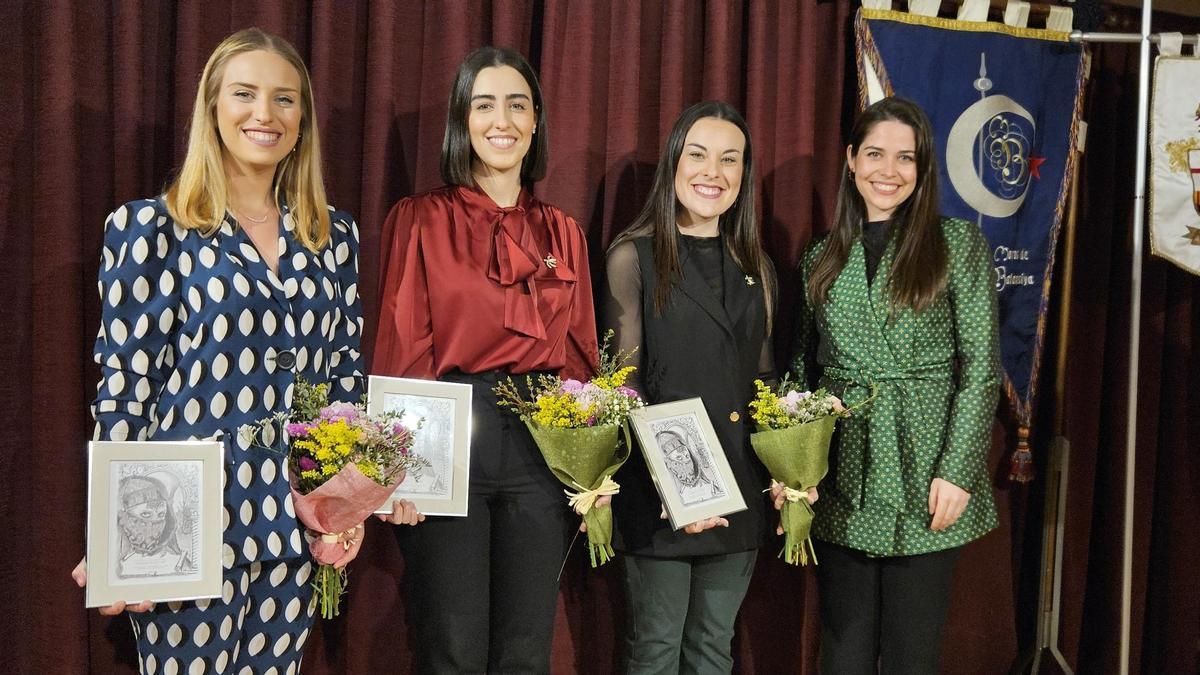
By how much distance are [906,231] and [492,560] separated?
1.48 metres

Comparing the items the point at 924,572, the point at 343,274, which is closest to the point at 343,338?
the point at 343,274

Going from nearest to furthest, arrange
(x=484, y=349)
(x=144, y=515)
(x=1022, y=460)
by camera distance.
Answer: (x=144, y=515) → (x=484, y=349) → (x=1022, y=460)

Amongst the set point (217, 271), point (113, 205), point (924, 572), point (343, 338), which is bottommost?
point (924, 572)

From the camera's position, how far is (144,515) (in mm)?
1923

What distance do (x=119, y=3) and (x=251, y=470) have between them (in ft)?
4.62

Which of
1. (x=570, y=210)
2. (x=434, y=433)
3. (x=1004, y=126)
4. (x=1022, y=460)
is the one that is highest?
(x=1004, y=126)

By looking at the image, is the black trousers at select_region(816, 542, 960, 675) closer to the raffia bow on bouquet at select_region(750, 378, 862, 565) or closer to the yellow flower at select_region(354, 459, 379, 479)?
the raffia bow on bouquet at select_region(750, 378, 862, 565)

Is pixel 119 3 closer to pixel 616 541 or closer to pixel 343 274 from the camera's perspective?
pixel 343 274

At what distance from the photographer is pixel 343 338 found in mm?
2365

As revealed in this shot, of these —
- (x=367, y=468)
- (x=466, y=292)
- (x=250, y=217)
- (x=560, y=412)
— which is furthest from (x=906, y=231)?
(x=250, y=217)

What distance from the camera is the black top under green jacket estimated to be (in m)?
2.64

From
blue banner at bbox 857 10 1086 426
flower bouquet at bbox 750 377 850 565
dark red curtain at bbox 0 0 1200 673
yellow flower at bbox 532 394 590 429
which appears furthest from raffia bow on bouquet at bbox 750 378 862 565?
blue banner at bbox 857 10 1086 426

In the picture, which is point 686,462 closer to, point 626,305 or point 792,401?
point 792,401

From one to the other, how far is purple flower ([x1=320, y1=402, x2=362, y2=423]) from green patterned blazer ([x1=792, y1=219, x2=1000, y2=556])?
1.40m
